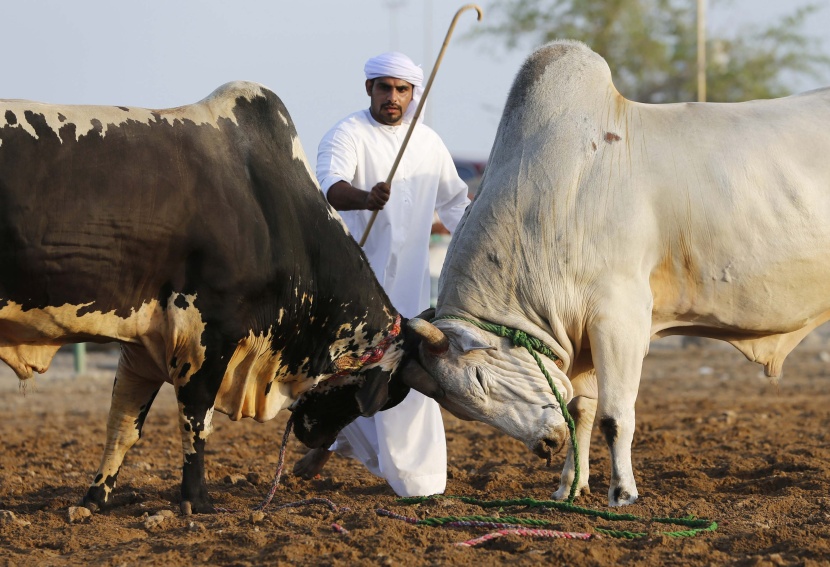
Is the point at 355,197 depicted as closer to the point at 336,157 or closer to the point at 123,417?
the point at 336,157

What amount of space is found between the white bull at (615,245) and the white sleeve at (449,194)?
68cm

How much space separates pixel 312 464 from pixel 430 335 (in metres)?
1.24

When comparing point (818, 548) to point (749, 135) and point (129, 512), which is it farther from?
point (129, 512)

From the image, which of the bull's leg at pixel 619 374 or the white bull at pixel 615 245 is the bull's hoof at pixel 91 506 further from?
the bull's leg at pixel 619 374

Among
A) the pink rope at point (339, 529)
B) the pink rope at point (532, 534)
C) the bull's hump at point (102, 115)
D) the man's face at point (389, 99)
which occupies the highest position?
the man's face at point (389, 99)

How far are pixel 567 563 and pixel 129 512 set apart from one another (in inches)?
80.0

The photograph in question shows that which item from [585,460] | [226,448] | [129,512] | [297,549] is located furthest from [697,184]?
[226,448]

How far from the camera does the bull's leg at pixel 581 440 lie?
5.31 meters

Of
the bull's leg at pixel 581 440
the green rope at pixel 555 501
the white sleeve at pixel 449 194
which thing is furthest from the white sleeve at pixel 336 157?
the bull's leg at pixel 581 440

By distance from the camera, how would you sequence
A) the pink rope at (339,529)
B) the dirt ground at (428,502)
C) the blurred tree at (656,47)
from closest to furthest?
the dirt ground at (428,502)
the pink rope at (339,529)
the blurred tree at (656,47)

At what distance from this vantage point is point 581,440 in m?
5.47

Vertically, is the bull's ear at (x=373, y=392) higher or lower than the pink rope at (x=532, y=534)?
higher

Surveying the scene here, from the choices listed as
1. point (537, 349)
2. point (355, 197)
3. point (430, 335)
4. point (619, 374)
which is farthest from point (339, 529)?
point (355, 197)

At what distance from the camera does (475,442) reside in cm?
728
